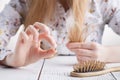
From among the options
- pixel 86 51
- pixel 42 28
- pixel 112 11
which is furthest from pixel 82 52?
pixel 112 11

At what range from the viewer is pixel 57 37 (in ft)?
3.44

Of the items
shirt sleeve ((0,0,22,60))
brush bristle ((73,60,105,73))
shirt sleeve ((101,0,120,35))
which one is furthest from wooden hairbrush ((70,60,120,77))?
shirt sleeve ((101,0,120,35))

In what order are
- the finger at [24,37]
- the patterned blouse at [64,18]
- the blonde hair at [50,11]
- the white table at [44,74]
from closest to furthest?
the white table at [44,74]
the finger at [24,37]
the blonde hair at [50,11]
the patterned blouse at [64,18]

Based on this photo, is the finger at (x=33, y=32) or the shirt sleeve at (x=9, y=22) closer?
the finger at (x=33, y=32)

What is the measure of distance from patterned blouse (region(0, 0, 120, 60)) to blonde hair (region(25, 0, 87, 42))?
0.05 meters

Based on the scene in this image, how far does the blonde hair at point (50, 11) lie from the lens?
84 cm

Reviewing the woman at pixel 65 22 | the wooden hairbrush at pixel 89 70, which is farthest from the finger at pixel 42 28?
the wooden hairbrush at pixel 89 70

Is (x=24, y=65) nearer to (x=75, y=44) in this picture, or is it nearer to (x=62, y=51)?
(x=75, y=44)

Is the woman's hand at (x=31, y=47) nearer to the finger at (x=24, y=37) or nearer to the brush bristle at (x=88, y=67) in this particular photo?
the finger at (x=24, y=37)

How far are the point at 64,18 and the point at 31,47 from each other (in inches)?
11.7

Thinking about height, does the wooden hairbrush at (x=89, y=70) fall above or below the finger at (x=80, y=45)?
below

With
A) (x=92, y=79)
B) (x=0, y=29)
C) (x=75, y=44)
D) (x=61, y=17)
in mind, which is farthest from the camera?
(x=61, y=17)

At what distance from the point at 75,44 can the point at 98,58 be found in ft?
0.31

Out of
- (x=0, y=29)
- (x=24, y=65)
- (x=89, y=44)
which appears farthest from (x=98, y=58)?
(x=0, y=29)
